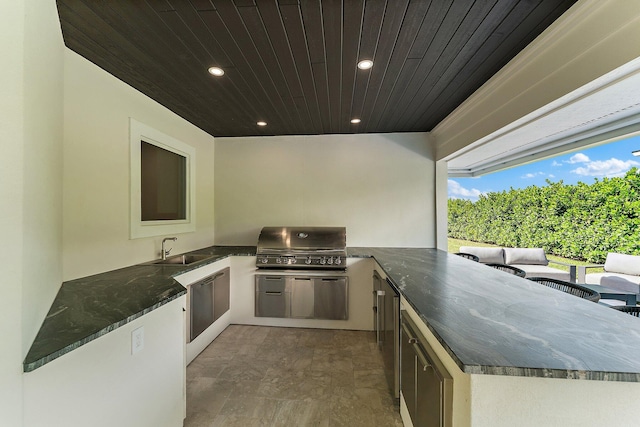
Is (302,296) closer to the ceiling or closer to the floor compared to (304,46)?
closer to the floor

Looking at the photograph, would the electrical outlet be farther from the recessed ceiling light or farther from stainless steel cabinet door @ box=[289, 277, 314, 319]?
stainless steel cabinet door @ box=[289, 277, 314, 319]

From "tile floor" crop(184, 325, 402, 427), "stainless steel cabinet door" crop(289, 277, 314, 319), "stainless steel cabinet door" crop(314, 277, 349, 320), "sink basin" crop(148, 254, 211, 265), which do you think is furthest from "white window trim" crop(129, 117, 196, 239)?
"stainless steel cabinet door" crop(314, 277, 349, 320)

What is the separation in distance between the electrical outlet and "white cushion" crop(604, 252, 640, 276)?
5.87 m

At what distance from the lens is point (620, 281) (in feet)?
11.4

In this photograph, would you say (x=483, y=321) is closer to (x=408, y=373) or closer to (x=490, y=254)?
(x=408, y=373)

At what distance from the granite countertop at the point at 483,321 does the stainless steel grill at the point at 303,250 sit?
1185mm

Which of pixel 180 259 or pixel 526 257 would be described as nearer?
pixel 180 259

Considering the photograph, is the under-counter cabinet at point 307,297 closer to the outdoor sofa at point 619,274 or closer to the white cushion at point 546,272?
the white cushion at point 546,272

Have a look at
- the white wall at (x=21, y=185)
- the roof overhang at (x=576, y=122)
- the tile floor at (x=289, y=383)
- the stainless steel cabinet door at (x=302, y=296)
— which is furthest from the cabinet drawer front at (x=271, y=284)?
the roof overhang at (x=576, y=122)

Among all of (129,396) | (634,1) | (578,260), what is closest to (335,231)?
(129,396)

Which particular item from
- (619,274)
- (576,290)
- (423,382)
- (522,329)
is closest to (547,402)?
(522,329)

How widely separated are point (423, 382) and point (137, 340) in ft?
4.77

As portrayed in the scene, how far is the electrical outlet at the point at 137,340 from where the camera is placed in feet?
4.34

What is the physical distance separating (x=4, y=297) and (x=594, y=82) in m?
2.62
